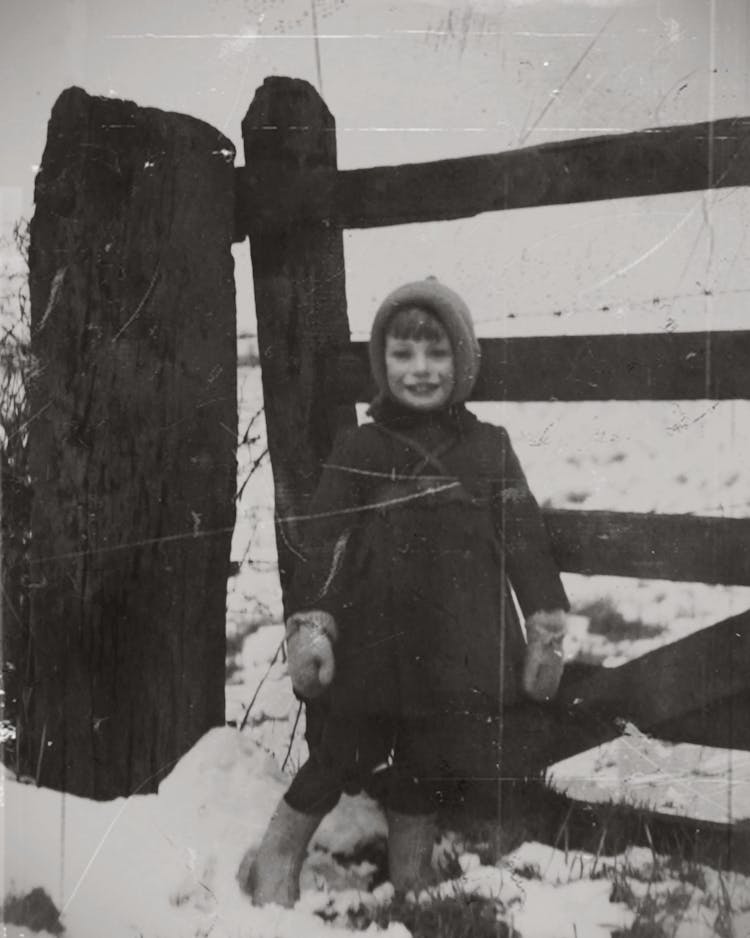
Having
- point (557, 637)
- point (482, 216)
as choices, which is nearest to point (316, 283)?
point (482, 216)

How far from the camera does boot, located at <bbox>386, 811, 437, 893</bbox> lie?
7.88 ft

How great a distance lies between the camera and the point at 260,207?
2.44m

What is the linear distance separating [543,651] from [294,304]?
0.97 m

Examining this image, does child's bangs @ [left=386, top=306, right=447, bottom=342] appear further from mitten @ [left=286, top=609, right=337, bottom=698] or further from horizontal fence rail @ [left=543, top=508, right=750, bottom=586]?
mitten @ [left=286, top=609, right=337, bottom=698]

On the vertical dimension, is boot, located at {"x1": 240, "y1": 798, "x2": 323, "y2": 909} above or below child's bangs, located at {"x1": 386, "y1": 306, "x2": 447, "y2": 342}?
below

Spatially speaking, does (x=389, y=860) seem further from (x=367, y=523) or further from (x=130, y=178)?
(x=130, y=178)

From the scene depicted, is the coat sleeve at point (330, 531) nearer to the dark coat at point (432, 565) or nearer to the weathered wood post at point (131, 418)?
the dark coat at point (432, 565)

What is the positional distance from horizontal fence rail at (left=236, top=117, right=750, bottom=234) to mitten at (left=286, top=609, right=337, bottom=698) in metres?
0.91

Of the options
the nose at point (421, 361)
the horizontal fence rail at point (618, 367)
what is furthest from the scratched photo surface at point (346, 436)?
the nose at point (421, 361)

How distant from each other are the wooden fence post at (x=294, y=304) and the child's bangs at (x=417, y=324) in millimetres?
125

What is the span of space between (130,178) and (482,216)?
813 mm

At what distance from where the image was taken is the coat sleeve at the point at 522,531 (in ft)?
7.80

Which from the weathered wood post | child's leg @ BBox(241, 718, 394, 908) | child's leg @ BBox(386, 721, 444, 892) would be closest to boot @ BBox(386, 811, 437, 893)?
child's leg @ BBox(386, 721, 444, 892)

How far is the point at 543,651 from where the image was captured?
239 centimetres
